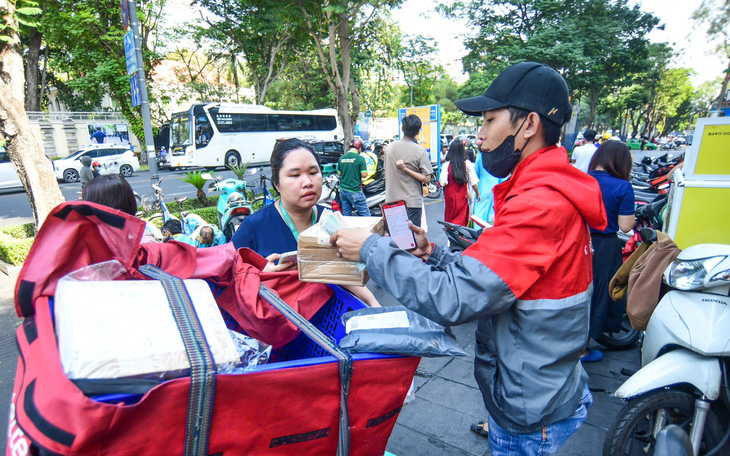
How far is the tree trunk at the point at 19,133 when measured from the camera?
5879mm

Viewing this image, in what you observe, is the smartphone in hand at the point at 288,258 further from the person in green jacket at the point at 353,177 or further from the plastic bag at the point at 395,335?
the person in green jacket at the point at 353,177

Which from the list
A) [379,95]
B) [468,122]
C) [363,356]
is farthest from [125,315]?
[468,122]

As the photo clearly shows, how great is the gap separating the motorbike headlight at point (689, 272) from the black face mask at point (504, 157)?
4.58 feet

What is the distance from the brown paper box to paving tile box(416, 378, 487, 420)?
6.45 ft

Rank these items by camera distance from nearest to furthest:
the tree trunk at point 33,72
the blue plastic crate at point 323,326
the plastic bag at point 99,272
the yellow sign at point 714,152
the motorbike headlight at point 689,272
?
the plastic bag at point 99,272 → the blue plastic crate at point 323,326 → the motorbike headlight at point 689,272 → the yellow sign at point 714,152 → the tree trunk at point 33,72

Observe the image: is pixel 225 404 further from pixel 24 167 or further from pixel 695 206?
pixel 24 167

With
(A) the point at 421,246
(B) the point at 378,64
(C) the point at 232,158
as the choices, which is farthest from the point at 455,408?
(B) the point at 378,64

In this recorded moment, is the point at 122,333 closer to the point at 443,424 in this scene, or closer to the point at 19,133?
the point at 443,424

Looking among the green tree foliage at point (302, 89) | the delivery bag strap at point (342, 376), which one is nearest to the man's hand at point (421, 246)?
the delivery bag strap at point (342, 376)

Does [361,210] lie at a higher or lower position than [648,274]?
lower

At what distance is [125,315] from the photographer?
0.92 m

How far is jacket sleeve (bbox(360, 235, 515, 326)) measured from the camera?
1118 mm

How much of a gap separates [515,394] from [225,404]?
90 centimetres

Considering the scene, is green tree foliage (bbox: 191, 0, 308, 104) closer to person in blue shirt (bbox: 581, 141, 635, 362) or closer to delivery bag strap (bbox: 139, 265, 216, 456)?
person in blue shirt (bbox: 581, 141, 635, 362)
